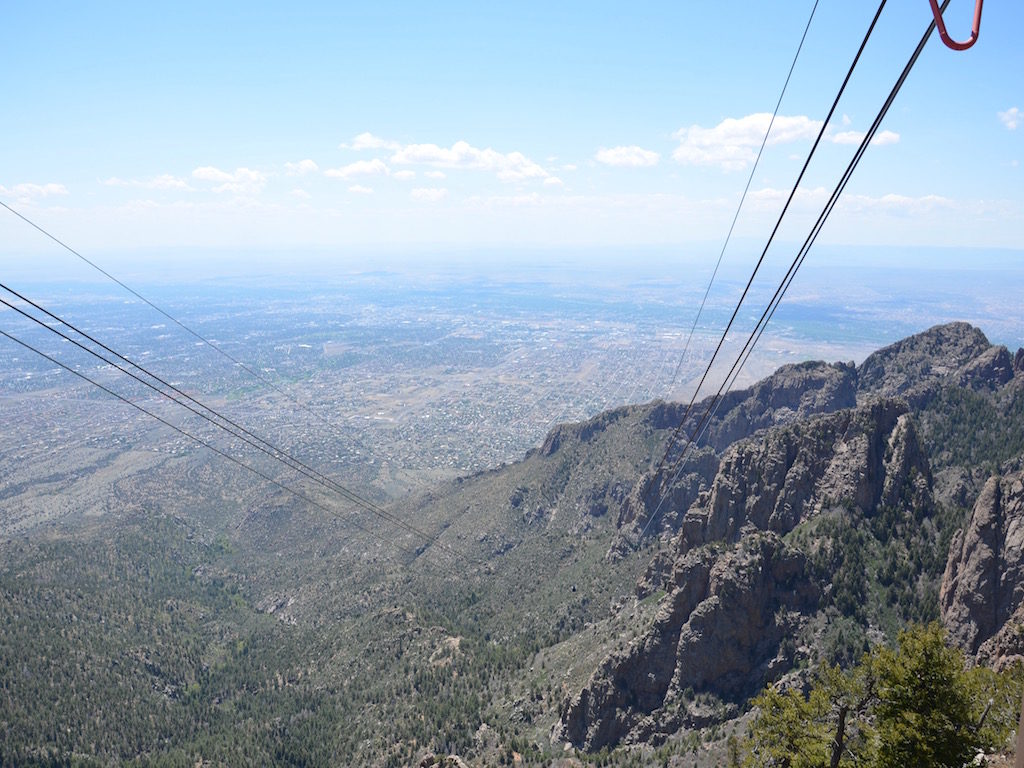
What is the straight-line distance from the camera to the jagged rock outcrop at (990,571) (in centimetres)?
4056

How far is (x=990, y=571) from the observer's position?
42188 mm

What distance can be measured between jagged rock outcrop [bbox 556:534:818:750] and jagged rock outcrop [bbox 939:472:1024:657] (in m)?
11.8

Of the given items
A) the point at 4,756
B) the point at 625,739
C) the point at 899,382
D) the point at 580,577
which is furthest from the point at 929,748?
the point at 899,382

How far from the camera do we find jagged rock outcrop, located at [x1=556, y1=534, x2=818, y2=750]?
2094 inches

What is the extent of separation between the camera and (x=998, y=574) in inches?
1645

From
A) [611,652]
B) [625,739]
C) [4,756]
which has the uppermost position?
[611,652]

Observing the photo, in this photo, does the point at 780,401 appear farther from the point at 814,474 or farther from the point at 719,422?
the point at 814,474

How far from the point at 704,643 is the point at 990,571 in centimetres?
2077

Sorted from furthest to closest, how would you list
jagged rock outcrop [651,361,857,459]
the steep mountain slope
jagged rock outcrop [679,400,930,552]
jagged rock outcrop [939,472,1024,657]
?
jagged rock outcrop [651,361,857,459], jagged rock outcrop [679,400,930,552], the steep mountain slope, jagged rock outcrop [939,472,1024,657]

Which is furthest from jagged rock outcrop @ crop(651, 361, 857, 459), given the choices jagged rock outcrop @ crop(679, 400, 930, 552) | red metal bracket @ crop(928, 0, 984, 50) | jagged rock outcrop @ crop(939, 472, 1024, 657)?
red metal bracket @ crop(928, 0, 984, 50)

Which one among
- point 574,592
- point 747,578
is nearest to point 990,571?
point 747,578

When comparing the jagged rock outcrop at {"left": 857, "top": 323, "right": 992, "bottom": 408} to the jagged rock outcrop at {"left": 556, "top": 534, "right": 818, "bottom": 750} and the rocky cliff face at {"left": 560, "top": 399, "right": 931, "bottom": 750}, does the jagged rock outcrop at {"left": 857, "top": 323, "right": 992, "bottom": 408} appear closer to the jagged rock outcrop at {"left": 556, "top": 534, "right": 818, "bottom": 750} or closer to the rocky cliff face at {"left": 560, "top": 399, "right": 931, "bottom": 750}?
the rocky cliff face at {"left": 560, "top": 399, "right": 931, "bottom": 750}

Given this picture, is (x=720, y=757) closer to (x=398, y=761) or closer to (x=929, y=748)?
(x=929, y=748)

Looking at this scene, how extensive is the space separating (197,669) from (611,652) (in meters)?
71.2
